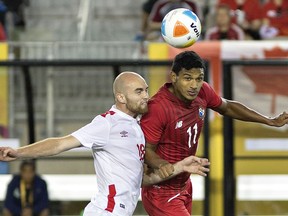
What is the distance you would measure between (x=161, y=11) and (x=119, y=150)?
670 centimetres

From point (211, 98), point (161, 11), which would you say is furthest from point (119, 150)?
point (161, 11)

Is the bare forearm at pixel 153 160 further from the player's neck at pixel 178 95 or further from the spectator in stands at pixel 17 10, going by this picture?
the spectator in stands at pixel 17 10

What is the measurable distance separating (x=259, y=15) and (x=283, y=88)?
319 cm

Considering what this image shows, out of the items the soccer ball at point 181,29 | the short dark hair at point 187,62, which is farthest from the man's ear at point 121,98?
the soccer ball at point 181,29

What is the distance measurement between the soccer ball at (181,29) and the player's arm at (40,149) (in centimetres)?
130

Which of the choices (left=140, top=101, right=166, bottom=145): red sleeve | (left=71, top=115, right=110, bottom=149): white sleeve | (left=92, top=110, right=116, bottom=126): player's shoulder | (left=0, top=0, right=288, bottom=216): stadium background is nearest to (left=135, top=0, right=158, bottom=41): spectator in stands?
→ (left=0, top=0, right=288, bottom=216): stadium background

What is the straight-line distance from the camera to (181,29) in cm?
751

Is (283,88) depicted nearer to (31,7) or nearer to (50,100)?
(50,100)

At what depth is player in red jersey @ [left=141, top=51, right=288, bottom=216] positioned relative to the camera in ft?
23.7

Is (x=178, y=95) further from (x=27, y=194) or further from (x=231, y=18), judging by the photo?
(x=231, y=18)

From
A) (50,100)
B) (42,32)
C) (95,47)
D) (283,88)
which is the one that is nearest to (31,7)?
(42,32)

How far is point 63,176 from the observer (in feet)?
35.2

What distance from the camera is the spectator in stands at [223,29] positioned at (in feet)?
41.8


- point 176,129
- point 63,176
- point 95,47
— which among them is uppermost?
point 95,47
